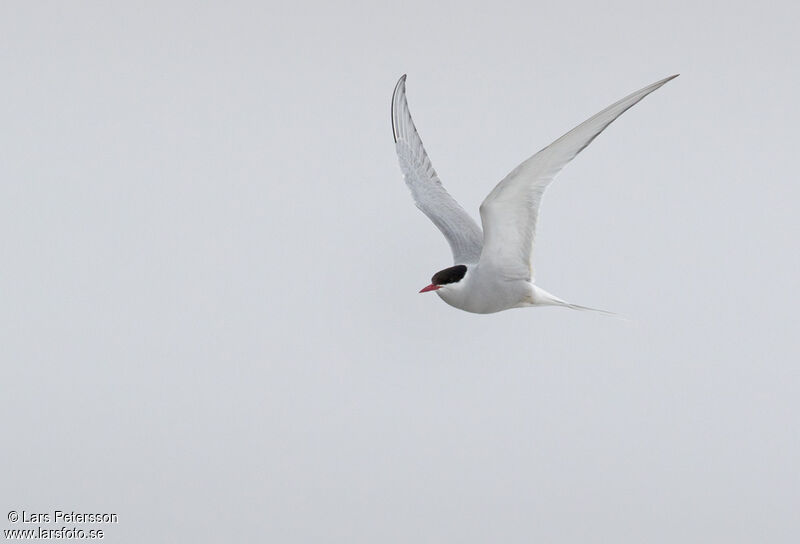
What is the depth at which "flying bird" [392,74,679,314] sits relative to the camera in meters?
4.33

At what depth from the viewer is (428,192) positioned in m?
6.52

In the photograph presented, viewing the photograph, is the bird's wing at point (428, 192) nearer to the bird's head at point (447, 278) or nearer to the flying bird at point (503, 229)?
the flying bird at point (503, 229)

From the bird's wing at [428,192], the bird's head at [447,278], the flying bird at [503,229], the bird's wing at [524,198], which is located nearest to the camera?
the bird's wing at [524,198]

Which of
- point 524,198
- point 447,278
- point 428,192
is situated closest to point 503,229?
point 524,198

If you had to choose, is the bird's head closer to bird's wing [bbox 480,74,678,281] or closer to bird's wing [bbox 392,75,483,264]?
bird's wing [bbox 480,74,678,281]

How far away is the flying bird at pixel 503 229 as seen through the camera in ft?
14.2

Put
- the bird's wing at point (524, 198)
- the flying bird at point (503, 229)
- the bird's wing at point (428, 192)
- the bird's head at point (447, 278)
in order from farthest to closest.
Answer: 1. the bird's wing at point (428, 192)
2. the bird's head at point (447, 278)
3. the flying bird at point (503, 229)
4. the bird's wing at point (524, 198)

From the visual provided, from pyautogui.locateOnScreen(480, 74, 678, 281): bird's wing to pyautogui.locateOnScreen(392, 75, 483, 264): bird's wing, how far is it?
0.59 meters

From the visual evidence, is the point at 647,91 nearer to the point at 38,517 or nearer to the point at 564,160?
the point at 564,160

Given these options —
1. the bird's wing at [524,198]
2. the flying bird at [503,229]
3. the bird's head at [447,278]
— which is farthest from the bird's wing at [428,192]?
the bird's wing at [524,198]

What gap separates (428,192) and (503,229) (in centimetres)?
160

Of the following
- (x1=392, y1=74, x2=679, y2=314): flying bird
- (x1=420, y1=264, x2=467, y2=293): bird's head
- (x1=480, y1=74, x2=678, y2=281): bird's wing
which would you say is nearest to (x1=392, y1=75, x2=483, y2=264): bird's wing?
(x1=392, y1=74, x2=679, y2=314): flying bird

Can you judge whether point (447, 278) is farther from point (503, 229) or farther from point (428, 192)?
point (428, 192)

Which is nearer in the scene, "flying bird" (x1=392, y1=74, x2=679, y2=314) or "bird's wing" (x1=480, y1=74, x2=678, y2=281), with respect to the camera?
"bird's wing" (x1=480, y1=74, x2=678, y2=281)
